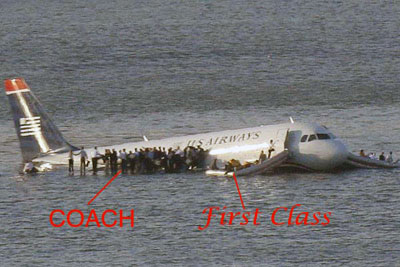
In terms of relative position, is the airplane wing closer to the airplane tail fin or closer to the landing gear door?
the landing gear door

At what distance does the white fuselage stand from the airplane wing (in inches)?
29.9

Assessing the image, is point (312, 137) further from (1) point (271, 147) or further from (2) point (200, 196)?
(2) point (200, 196)

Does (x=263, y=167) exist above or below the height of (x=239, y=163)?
below

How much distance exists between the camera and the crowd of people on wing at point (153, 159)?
422ft

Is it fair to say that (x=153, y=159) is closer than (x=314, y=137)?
No

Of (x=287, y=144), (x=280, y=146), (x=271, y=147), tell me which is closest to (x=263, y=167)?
(x=271, y=147)

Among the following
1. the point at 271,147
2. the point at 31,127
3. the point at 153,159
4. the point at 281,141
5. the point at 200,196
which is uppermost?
the point at 281,141

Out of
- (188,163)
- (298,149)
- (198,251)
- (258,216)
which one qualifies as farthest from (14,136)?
(198,251)

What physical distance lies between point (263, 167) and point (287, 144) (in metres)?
3.08

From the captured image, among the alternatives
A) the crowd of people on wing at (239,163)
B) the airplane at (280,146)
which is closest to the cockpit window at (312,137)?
the airplane at (280,146)

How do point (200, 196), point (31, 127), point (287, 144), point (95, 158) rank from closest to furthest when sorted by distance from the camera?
point (200, 196) → point (287, 144) → point (95, 158) → point (31, 127)

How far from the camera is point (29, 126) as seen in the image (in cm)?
14025

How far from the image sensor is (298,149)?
124 metres

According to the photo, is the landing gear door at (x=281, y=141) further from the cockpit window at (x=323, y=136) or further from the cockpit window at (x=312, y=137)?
the cockpit window at (x=323, y=136)
